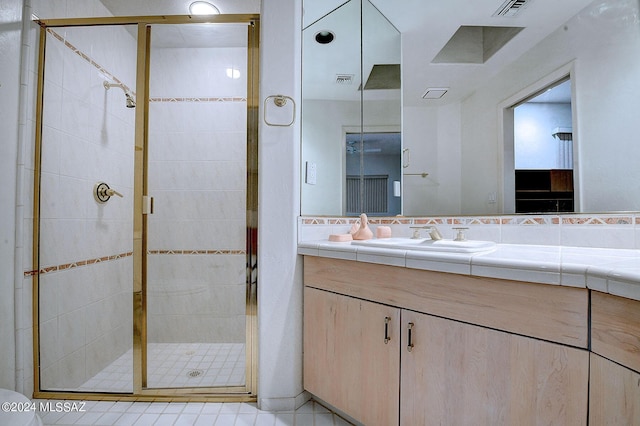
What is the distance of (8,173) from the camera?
4.23ft

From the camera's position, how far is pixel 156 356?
4.97ft

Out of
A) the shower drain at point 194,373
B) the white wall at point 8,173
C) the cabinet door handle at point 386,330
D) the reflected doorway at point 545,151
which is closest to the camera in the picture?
the cabinet door handle at point 386,330

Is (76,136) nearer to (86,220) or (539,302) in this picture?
(86,220)

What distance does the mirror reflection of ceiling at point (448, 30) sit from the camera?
118 cm

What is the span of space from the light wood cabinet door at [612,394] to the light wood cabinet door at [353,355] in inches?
19.2

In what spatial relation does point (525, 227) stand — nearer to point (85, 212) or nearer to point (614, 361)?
point (614, 361)

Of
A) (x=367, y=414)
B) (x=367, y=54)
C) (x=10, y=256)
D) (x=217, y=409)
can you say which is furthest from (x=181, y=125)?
(x=367, y=414)

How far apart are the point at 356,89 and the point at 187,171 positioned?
1.21m

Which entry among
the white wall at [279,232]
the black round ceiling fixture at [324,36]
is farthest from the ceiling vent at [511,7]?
the white wall at [279,232]

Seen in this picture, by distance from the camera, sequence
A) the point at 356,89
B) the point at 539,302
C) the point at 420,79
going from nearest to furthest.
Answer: the point at 539,302 → the point at 420,79 → the point at 356,89

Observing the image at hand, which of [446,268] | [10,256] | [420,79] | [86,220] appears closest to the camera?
[446,268]

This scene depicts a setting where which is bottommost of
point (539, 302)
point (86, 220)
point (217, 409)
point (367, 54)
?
point (217, 409)

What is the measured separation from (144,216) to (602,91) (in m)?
2.19

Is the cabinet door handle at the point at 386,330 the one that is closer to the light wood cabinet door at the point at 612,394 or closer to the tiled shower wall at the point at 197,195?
the light wood cabinet door at the point at 612,394
